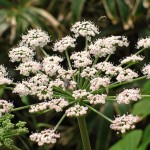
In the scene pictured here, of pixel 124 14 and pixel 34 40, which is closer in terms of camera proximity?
pixel 34 40

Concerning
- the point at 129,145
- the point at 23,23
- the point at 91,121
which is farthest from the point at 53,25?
the point at 129,145

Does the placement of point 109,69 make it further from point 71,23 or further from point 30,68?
point 71,23

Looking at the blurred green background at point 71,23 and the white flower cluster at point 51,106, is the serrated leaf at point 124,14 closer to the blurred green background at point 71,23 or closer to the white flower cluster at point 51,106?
the blurred green background at point 71,23

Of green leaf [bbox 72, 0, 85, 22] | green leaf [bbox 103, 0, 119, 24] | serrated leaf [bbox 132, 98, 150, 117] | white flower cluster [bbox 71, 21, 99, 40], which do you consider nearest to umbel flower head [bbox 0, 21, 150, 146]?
white flower cluster [bbox 71, 21, 99, 40]

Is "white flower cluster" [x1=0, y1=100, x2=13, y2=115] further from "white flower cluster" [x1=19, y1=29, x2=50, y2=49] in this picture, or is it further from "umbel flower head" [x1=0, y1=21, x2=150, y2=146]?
"white flower cluster" [x1=19, y1=29, x2=50, y2=49]

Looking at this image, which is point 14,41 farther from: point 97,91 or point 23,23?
point 97,91

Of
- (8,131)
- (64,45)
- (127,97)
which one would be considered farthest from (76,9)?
(8,131)
